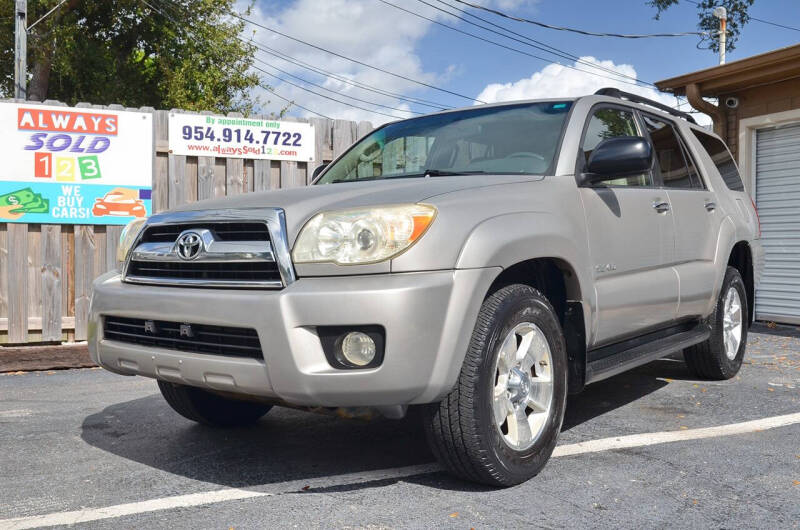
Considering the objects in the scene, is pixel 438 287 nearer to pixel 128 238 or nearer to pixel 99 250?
pixel 128 238

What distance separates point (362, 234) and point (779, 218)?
Answer: 8.47 m

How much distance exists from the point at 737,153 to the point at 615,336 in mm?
7317

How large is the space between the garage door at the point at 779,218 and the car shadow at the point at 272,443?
5569 millimetres

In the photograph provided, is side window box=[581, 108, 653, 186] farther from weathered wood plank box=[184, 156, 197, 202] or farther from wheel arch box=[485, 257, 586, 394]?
weathered wood plank box=[184, 156, 197, 202]

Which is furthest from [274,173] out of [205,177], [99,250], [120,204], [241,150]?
[99,250]

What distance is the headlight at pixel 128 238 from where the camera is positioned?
12.4ft

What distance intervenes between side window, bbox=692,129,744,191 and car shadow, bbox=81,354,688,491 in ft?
6.34

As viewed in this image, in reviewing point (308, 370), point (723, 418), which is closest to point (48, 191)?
point (308, 370)

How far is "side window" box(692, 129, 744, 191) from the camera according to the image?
5.80 metres

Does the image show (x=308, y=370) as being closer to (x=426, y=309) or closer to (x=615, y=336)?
(x=426, y=309)

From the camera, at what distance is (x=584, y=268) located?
3.75 m

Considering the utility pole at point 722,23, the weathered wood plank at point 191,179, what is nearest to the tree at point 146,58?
the utility pole at point 722,23

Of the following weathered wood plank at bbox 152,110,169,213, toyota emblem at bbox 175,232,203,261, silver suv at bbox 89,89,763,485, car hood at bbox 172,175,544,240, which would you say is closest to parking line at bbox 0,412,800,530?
silver suv at bbox 89,89,763,485

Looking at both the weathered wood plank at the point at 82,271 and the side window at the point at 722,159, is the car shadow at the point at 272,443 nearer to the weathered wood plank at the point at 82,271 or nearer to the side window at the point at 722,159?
the side window at the point at 722,159
